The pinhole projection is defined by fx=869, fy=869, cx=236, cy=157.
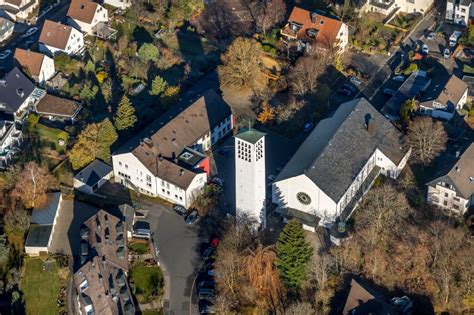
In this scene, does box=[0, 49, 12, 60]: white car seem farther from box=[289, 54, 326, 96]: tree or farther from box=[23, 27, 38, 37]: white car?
box=[289, 54, 326, 96]: tree

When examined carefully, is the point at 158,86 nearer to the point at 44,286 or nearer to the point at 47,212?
the point at 47,212

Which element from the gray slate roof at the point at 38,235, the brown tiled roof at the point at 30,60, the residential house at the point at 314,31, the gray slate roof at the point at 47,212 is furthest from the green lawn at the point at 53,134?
the residential house at the point at 314,31

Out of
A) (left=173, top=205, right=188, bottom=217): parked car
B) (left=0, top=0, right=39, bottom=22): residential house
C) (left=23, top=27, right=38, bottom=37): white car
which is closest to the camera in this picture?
(left=173, top=205, right=188, bottom=217): parked car

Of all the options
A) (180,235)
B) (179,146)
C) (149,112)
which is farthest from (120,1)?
(180,235)

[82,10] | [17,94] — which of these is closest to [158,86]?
[17,94]

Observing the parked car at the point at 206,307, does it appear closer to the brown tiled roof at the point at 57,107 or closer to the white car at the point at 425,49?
the brown tiled roof at the point at 57,107

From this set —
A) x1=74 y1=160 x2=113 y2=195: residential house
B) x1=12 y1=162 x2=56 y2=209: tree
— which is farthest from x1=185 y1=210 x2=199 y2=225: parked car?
x1=12 y1=162 x2=56 y2=209: tree
